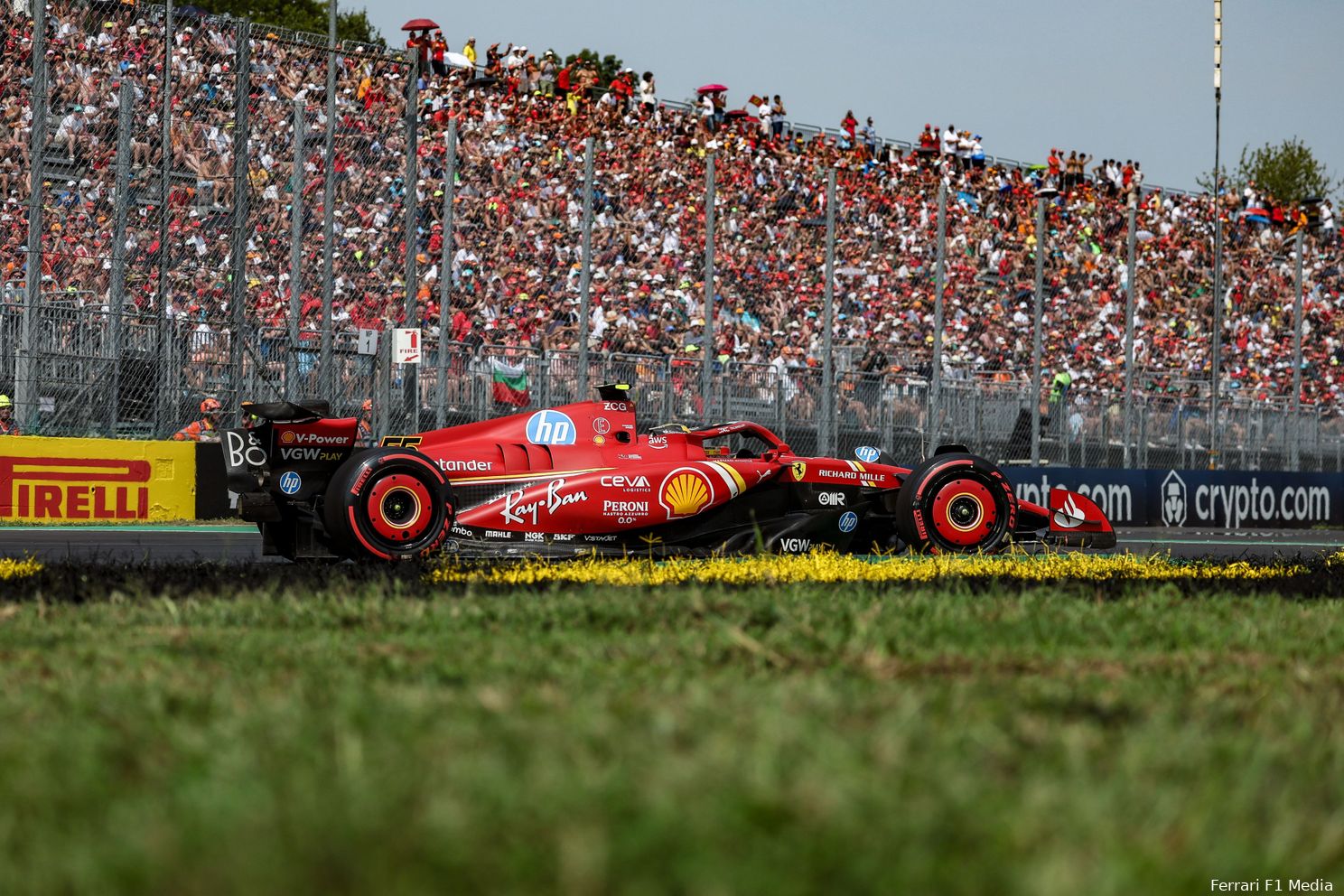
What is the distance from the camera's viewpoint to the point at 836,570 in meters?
8.09

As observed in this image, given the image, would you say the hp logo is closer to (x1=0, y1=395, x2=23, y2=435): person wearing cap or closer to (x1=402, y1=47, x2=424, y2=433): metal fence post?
(x1=402, y1=47, x2=424, y2=433): metal fence post

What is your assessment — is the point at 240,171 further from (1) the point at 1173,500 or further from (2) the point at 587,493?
(1) the point at 1173,500

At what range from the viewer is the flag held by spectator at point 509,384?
724 inches

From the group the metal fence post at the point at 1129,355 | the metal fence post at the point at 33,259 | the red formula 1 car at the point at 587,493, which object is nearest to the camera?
the red formula 1 car at the point at 587,493

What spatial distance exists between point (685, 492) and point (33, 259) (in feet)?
28.4

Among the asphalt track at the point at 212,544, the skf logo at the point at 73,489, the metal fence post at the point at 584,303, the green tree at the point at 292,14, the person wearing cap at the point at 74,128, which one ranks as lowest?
the asphalt track at the point at 212,544

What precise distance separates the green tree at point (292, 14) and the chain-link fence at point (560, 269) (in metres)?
19.1

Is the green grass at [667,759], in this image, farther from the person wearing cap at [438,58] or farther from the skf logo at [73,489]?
the person wearing cap at [438,58]

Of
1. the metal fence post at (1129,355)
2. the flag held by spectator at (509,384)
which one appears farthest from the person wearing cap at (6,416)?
the metal fence post at (1129,355)

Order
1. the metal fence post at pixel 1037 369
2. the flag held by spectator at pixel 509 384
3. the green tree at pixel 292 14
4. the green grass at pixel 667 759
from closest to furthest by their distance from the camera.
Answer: the green grass at pixel 667 759 → the flag held by spectator at pixel 509 384 → the metal fence post at pixel 1037 369 → the green tree at pixel 292 14

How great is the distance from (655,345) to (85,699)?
20035 millimetres

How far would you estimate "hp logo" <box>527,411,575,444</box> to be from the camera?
10.8 metres

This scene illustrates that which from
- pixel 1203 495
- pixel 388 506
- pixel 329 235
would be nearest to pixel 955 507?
pixel 388 506

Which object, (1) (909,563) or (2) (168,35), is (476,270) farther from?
(1) (909,563)
